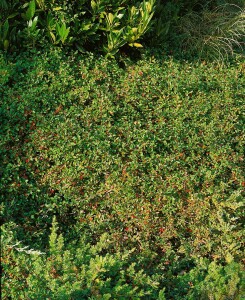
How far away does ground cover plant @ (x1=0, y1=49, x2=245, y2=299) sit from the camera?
3.58 metres

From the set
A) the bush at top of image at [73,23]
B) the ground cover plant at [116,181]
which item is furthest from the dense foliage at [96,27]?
the ground cover plant at [116,181]

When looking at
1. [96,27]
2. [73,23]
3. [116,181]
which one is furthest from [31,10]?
[116,181]

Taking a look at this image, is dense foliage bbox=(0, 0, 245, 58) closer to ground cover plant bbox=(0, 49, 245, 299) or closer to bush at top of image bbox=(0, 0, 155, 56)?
bush at top of image bbox=(0, 0, 155, 56)

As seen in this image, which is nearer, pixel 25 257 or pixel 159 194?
pixel 25 257

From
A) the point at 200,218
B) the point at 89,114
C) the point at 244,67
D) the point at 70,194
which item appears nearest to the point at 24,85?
the point at 89,114

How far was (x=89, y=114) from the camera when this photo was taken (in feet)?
15.2

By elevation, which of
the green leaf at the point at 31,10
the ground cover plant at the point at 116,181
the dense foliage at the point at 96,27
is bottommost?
the ground cover plant at the point at 116,181

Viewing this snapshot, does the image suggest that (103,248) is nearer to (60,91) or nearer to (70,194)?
(70,194)

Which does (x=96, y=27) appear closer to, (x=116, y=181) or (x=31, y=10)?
(x=31, y=10)

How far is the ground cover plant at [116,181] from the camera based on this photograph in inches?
141

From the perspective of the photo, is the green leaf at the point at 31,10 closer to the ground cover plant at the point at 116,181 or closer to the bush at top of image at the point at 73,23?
the bush at top of image at the point at 73,23

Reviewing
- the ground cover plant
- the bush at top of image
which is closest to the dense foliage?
the bush at top of image

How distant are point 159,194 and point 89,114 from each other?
1.05 metres

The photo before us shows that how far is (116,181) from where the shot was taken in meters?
4.30
